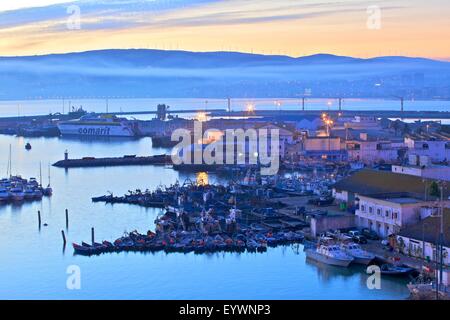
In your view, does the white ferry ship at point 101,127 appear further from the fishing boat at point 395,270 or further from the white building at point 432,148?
the fishing boat at point 395,270

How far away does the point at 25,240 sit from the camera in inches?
204

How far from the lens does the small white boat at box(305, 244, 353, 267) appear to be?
13.2 feet

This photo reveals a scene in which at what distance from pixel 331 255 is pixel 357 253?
138 millimetres

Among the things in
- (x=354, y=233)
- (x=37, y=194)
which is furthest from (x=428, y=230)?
(x=37, y=194)

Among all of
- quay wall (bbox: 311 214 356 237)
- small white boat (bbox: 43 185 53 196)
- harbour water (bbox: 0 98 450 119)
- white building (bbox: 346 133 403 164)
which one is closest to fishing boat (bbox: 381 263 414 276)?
quay wall (bbox: 311 214 356 237)

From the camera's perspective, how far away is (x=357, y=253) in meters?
4.07

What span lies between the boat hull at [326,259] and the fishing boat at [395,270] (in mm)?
256

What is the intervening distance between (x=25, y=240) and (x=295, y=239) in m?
1.84

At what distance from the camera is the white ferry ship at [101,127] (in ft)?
57.4

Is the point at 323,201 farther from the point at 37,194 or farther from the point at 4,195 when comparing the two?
the point at 4,195
